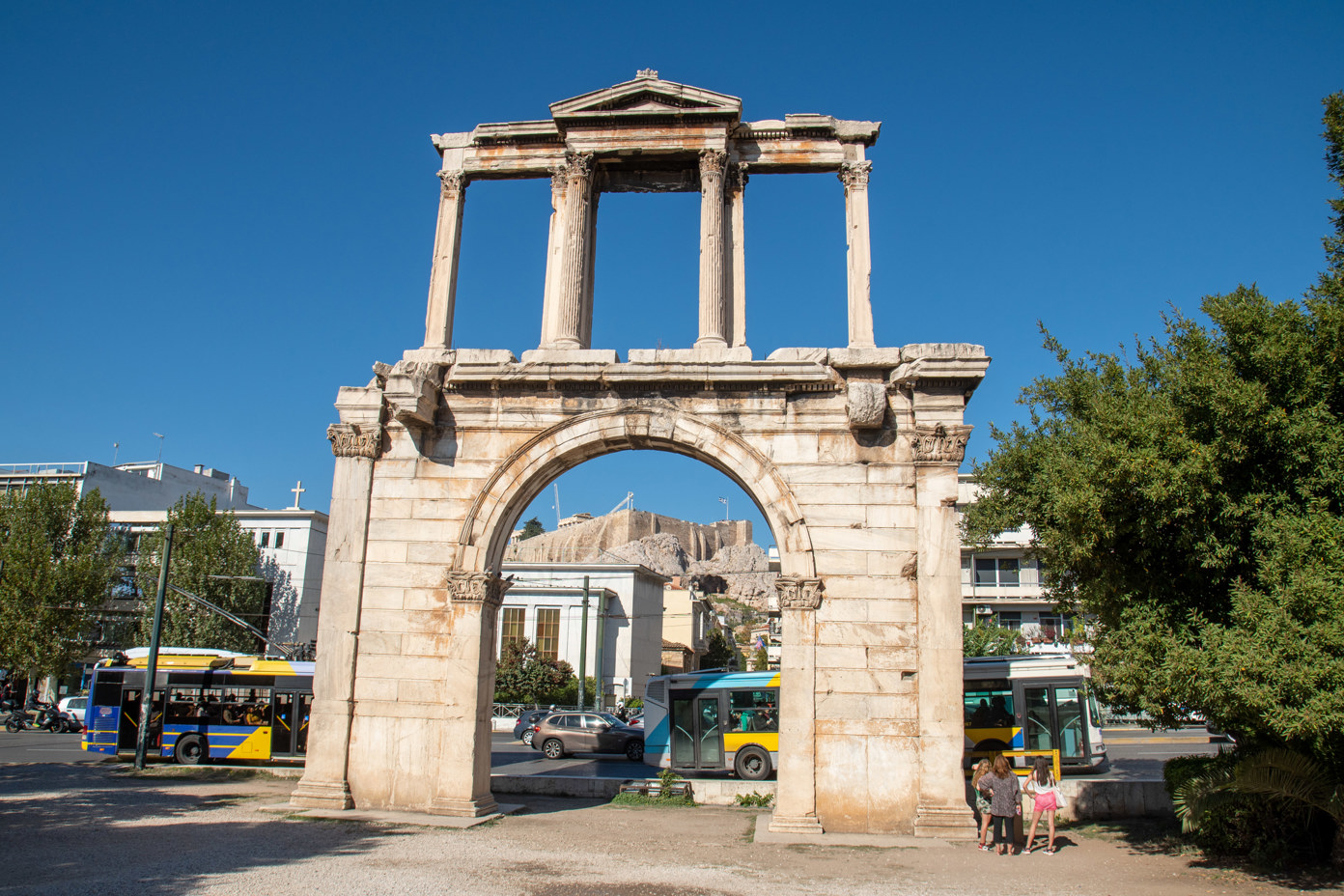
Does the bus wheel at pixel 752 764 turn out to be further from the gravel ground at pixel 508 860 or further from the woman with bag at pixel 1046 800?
the woman with bag at pixel 1046 800

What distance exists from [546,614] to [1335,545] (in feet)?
109

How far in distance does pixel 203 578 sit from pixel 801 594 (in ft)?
94.4

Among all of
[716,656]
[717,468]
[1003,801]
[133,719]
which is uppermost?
[717,468]

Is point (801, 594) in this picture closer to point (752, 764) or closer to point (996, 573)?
point (752, 764)

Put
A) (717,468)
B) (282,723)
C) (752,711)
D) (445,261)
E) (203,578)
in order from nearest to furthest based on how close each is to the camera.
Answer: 1. (717,468)
2. (445,261)
3. (752,711)
4. (282,723)
5. (203,578)

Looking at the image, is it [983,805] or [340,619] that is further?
[340,619]

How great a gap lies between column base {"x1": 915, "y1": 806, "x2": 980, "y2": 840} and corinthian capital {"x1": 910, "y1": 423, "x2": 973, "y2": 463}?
4475mm

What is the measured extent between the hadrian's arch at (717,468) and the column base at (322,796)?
0.03 metres

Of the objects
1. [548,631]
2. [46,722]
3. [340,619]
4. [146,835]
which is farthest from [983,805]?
[46,722]

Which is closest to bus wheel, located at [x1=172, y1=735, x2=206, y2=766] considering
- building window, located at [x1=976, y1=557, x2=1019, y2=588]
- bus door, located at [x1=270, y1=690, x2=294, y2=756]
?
bus door, located at [x1=270, y1=690, x2=294, y2=756]

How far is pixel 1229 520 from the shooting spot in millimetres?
9336

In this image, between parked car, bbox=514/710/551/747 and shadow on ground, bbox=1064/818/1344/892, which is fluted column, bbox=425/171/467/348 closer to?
shadow on ground, bbox=1064/818/1344/892

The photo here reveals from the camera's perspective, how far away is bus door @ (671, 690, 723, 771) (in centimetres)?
1930

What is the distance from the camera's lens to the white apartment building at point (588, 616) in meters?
38.5
